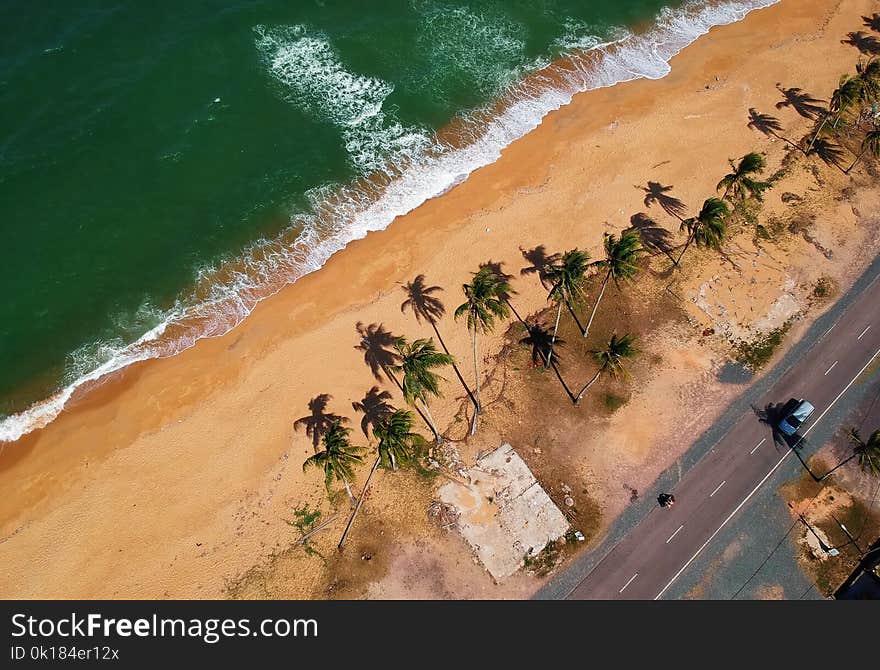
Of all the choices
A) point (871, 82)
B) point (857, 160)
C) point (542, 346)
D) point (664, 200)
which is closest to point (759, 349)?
point (664, 200)

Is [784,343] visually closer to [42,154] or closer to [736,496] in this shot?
[736,496]

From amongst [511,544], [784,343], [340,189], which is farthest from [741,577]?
[340,189]

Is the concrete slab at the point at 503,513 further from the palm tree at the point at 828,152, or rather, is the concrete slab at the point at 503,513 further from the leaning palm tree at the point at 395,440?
the palm tree at the point at 828,152

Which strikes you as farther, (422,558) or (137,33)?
(137,33)

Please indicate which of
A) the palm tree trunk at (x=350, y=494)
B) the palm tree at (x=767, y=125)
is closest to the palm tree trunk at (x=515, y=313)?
the palm tree trunk at (x=350, y=494)

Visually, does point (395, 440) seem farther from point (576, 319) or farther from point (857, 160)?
point (857, 160)

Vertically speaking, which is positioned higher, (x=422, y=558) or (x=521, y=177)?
(x=521, y=177)

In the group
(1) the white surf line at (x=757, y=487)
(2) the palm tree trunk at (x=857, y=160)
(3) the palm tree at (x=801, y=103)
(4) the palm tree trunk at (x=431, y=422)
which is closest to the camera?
(1) the white surf line at (x=757, y=487)
